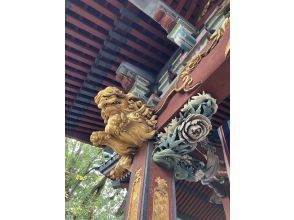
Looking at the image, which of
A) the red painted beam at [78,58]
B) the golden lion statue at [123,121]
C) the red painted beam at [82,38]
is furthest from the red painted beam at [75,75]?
the golden lion statue at [123,121]

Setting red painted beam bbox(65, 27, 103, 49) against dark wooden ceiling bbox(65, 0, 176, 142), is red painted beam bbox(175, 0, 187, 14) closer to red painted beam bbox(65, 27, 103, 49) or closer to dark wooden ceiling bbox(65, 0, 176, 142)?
dark wooden ceiling bbox(65, 0, 176, 142)

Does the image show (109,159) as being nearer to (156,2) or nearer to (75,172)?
(156,2)

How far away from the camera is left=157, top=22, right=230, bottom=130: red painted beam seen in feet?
8.57

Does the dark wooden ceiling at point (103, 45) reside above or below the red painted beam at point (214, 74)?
above

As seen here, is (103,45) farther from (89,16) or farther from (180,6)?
(180,6)

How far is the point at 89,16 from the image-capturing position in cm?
302

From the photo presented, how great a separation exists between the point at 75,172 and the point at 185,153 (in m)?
6.82

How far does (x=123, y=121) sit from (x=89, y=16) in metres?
0.92

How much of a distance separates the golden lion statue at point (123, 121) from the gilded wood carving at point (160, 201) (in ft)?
1.43

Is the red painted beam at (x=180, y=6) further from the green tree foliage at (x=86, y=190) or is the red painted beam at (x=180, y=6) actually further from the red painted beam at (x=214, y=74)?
the green tree foliage at (x=86, y=190)

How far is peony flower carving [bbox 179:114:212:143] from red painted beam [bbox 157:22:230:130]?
0.21 meters

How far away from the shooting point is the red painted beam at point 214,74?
2.61 m
